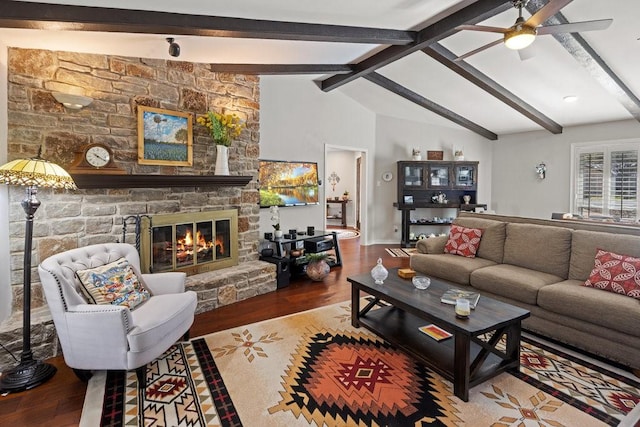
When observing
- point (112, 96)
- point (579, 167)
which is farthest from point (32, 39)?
point (579, 167)

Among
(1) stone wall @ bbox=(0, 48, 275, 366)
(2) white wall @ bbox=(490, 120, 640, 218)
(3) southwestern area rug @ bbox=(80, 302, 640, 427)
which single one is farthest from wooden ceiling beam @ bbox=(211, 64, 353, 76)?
(2) white wall @ bbox=(490, 120, 640, 218)

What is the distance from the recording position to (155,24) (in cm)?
270

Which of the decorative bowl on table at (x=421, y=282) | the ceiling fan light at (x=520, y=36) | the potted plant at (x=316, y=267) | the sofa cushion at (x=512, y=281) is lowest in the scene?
the potted plant at (x=316, y=267)

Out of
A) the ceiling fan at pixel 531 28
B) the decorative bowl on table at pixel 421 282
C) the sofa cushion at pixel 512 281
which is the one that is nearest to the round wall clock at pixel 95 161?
the decorative bowl on table at pixel 421 282

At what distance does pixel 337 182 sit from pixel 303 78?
5.52 meters

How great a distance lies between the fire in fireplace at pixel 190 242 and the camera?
11.6ft

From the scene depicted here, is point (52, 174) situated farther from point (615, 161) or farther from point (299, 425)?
point (615, 161)

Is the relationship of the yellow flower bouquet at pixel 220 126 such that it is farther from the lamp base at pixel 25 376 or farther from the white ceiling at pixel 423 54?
the lamp base at pixel 25 376

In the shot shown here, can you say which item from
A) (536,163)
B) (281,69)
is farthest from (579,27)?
(536,163)

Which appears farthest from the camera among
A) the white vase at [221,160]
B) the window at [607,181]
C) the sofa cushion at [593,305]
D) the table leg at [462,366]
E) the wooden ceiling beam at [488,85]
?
the window at [607,181]

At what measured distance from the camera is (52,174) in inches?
90.7

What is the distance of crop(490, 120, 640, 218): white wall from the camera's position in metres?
6.57

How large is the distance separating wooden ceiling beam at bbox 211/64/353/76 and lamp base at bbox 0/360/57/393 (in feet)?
11.1

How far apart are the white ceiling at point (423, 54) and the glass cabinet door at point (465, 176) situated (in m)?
1.12
